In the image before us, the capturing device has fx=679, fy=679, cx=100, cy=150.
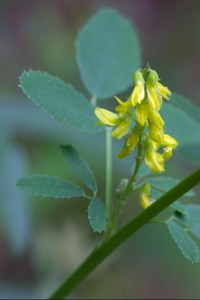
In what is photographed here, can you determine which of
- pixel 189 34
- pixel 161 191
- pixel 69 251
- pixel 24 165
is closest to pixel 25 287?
pixel 69 251

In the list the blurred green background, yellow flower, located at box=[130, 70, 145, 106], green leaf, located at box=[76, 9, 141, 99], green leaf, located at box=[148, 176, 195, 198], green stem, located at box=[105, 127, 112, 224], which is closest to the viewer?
yellow flower, located at box=[130, 70, 145, 106]

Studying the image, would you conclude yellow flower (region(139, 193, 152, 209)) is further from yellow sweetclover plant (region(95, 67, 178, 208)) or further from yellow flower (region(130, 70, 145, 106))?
yellow flower (region(130, 70, 145, 106))

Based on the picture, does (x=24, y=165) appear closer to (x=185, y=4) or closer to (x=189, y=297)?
(x=189, y=297)

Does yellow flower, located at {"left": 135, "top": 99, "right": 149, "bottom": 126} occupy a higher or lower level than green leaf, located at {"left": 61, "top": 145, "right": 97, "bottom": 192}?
higher

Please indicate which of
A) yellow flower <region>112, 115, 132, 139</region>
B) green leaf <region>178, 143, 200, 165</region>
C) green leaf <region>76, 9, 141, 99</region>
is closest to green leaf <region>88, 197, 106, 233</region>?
yellow flower <region>112, 115, 132, 139</region>

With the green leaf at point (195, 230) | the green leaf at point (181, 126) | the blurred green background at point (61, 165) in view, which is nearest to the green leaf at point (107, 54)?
the green leaf at point (181, 126)
